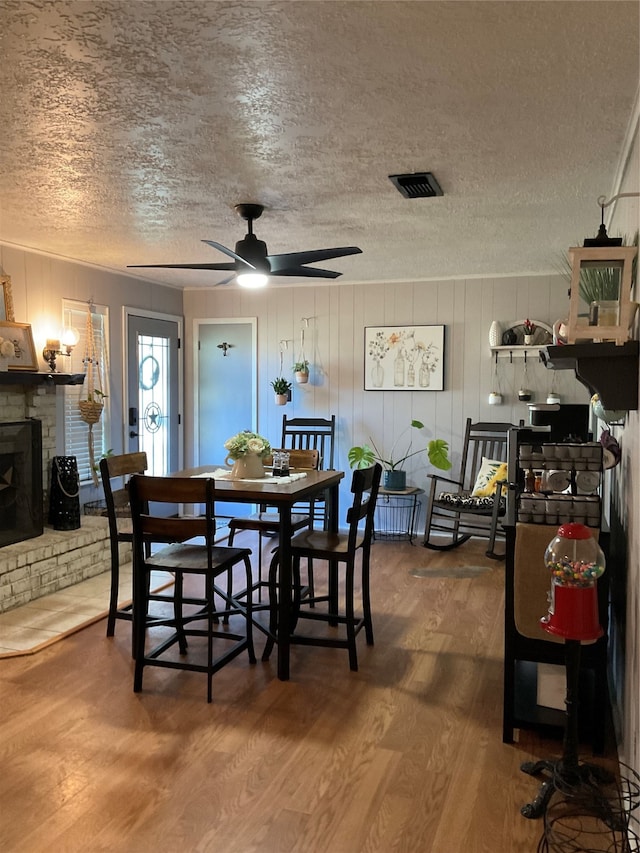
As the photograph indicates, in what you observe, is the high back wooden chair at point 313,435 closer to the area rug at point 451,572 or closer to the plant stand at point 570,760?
the area rug at point 451,572

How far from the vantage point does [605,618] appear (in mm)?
2496

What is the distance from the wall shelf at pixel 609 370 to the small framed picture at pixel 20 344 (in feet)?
12.3

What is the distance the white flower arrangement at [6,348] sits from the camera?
4398mm

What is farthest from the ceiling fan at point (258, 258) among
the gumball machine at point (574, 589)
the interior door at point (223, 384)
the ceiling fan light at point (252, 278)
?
the interior door at point (223, 384)

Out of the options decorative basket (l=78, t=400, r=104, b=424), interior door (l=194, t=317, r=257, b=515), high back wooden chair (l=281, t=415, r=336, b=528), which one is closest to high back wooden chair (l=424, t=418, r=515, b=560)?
high back wooden chair (l=281, t=415, r=336, b=528)

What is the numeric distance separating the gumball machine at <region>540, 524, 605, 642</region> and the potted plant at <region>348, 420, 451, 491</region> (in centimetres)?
375

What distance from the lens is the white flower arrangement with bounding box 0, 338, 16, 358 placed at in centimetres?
440

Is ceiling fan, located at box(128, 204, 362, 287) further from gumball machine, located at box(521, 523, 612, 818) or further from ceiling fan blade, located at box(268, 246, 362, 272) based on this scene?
gumball machine, located at box(521, 523, 612, 818)

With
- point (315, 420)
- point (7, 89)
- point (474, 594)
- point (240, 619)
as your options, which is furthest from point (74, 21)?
point (315, 420)

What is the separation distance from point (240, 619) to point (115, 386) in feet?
8.63

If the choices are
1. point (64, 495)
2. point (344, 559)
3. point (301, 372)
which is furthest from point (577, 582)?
point (301, 372)

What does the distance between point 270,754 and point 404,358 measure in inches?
162

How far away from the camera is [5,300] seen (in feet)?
15.0

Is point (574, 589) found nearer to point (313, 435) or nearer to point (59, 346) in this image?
Result: point (59, 346)
